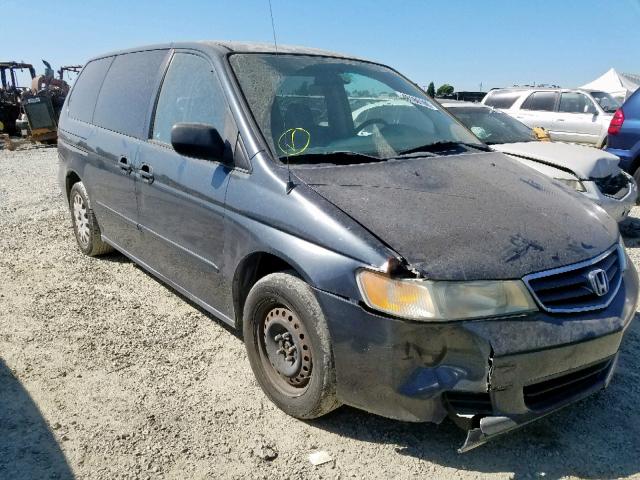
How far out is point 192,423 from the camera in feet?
8.58

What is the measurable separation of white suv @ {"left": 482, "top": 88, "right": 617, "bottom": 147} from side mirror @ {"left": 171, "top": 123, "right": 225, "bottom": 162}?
1097 centimetres

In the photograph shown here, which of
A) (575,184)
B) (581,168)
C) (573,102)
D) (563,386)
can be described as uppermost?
(573,102)

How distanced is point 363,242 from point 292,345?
703mm

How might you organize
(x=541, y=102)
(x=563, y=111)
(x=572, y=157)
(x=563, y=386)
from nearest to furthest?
(x=563, y=386), (x=572, y=157), (x=563, y=111), (x=541, y=102)

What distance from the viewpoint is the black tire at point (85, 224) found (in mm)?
4746

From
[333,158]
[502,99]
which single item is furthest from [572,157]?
[502,99]

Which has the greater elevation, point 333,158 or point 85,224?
point 333,158

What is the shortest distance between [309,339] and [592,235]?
4.72 feet

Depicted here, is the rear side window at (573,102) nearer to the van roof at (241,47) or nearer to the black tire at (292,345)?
the van roof at (241,47)

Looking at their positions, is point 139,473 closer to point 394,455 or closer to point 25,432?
point 25,432

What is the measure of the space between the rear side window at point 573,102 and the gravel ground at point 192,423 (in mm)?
9970

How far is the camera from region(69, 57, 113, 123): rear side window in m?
4.68

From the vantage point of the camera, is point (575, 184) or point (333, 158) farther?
point (575, 184)

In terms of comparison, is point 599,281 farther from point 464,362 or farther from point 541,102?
point 541,102
